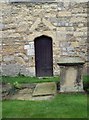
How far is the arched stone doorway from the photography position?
1509 centimetres

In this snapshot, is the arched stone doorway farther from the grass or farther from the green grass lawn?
the green grass lawn

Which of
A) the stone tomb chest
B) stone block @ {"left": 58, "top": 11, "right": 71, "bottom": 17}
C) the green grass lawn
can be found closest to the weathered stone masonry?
stone block @ {"left": 58, "top": 11, "right": 71, "bottom": 17}

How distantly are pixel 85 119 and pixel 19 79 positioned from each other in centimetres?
668

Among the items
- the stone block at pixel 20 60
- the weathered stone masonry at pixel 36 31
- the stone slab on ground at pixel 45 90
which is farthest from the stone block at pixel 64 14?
the stone slab on ground at pixel 45 90

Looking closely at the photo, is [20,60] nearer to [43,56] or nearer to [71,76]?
[43,56]

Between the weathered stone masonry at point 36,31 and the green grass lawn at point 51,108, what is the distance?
4941 mm

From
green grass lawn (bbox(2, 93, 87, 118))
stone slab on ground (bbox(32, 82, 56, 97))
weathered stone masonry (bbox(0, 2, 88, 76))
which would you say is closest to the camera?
green grass lawn (bbox(2, 93, 87, 118))

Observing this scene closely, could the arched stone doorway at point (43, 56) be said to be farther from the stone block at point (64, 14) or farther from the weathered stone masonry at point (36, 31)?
the stone block at point (64, 14)

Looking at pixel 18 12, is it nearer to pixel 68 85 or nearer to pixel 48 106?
pixel 68 85

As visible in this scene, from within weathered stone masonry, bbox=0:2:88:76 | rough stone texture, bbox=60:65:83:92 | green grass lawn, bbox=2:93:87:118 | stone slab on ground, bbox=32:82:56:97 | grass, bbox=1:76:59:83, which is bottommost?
grass, bbox=1:76:59:83

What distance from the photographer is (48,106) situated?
29.2 ft

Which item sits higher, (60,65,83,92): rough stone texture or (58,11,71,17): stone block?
(58,11,71,17): stone block

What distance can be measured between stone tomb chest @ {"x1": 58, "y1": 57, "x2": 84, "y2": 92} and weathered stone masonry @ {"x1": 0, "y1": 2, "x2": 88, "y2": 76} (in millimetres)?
4231

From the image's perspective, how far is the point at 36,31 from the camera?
14.8 m
